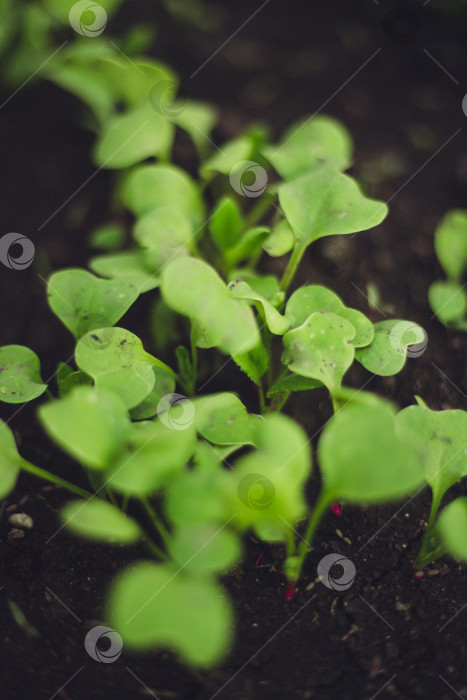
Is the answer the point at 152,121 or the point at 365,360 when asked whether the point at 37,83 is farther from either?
the point at 365,360

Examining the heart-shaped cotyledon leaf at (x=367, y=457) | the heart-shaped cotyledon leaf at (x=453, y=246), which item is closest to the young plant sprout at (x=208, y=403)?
the heart-shaped cotyledon leaf at (x=367, y=457)

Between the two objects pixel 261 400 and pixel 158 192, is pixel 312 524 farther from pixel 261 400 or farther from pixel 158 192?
pixel 158 192

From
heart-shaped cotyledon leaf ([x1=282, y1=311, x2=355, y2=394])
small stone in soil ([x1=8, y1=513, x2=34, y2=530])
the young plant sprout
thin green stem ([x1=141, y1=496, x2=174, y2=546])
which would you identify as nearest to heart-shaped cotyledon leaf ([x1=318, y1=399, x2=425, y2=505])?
the young plant sprout

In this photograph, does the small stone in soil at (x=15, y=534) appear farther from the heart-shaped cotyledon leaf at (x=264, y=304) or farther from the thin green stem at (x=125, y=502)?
the heart-shaped cotyledon leaf at (x=264, y=304)

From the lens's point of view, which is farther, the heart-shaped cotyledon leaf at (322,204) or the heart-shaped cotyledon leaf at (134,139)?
the heart-shaped cotyledon leaf at (134,139)

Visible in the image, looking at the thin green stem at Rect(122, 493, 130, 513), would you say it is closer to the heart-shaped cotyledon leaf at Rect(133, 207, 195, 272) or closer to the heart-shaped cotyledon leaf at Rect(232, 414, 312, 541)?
the heart-shaped cotyledon leaf at Rect(232, 414, 312, 541)

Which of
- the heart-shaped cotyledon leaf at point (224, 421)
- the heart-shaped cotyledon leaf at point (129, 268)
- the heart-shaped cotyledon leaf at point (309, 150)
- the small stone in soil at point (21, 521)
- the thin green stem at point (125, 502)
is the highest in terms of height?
the heart-shaped cotyledon leaf at point (309, 150)

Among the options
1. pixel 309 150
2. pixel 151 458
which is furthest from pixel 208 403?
pixel 309 150

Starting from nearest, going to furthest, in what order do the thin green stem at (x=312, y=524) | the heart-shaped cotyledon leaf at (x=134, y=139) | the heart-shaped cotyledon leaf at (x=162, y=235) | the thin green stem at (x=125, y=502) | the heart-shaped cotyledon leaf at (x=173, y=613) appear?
1. the heart-shaped cotyledon leaf at (x=173, y=613)
2. the thin green stem at (x=312, y=524)
3. the thin green stem at (x=125, y=502)
4. the heart-shaped cotyledon leaf at (x=162, y=235)
5. the heart-shaped cotyledon leaf at (x=134, y=139)
